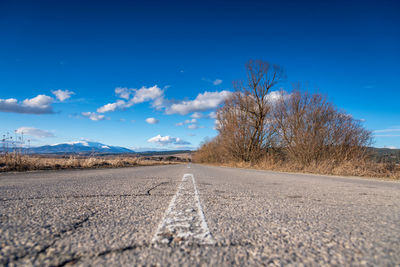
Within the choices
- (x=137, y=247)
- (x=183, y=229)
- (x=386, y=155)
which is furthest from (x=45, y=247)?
(x=386, y=155)

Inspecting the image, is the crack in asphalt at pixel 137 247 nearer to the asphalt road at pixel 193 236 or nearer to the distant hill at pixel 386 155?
the asphalt road at pixel 193 236

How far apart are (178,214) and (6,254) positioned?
0.90m

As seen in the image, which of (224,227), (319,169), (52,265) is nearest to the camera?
(52,265)

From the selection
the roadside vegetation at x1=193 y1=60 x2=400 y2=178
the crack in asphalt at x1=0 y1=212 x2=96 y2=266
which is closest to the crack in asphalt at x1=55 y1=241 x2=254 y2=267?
the crack in asphalt at x1=0 y1=212 x2=96 y2=266

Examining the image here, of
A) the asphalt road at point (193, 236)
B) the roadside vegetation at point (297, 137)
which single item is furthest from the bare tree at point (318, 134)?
the asphalt road at point (193, 236)

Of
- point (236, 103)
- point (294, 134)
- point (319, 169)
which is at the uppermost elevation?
point (236, 103)

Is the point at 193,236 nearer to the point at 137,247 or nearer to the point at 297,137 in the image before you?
the point at 137,247

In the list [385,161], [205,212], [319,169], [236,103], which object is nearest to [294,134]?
[319,169]

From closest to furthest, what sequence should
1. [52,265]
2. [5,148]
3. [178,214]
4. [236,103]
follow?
[52,265]
[178,214]
[5,148]
[236,103]

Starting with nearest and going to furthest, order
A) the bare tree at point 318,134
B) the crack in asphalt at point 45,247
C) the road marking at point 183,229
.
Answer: the crack in asphalt at point 45,247
the road marking at point 183,229
the bare tree at point 318,134

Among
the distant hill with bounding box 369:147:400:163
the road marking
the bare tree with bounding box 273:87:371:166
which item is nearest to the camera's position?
the road marking

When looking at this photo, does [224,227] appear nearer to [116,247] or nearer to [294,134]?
[116,247]

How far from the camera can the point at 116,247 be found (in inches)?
35.6

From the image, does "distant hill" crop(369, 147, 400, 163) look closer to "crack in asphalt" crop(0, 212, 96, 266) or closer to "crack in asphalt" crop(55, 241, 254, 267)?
"crack in asphalt" crop(55, 241, 254, 267)
